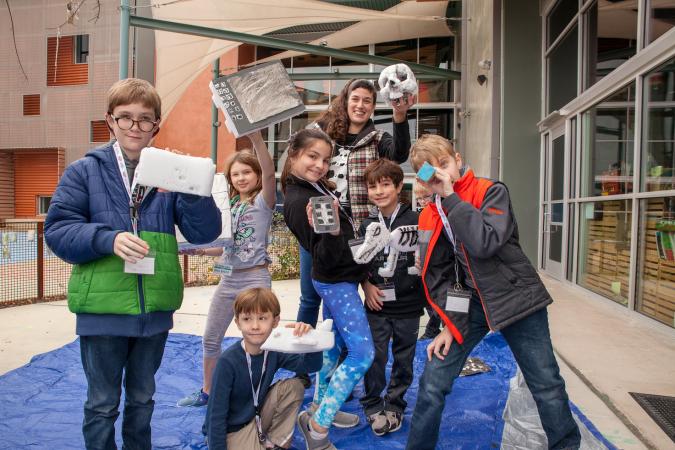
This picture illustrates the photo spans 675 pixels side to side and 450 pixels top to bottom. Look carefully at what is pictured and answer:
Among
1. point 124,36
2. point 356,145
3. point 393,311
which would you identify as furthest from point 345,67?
point 393,311

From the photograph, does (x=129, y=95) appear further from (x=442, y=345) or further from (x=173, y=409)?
(x=173, y=409)

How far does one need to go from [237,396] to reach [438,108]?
13703 mm

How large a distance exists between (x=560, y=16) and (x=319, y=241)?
5812mm

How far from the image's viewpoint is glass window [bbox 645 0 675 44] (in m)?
3.38

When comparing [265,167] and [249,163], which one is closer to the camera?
[265,167]

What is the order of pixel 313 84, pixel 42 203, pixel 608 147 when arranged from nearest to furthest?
pixel 608 147, pixel 313 84, pixel 42 203

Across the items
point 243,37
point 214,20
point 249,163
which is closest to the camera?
point 249,163

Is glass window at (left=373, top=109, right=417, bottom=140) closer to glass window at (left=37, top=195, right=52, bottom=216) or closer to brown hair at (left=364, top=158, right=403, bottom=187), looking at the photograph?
brown hair at (left=364, top=158, right=403, bottom=187)

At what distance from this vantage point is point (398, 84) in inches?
86.1

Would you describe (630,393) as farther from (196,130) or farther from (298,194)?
(196,130)

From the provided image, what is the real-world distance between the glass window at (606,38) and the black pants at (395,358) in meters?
3.38

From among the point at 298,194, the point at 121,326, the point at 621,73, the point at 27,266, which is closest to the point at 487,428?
the point at 298,194

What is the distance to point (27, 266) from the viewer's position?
555 centimetres

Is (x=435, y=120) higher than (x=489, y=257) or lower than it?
higher
